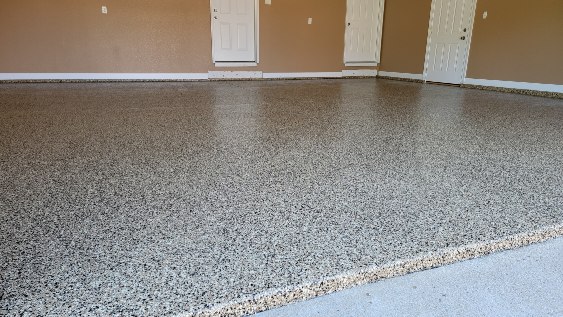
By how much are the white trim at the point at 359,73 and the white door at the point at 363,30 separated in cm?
20

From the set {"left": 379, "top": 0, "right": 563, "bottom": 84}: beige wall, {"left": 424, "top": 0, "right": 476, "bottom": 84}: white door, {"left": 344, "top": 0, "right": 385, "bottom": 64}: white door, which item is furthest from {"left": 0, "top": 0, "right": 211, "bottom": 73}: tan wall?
{"left": 379, "top": 0, "right": 563, "bottom": 84}: beige wall

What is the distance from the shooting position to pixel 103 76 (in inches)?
260

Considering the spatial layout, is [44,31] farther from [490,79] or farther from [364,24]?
[490,79]

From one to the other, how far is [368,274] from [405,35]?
26.0 ft

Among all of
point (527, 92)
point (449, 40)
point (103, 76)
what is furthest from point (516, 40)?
point (103, 76)

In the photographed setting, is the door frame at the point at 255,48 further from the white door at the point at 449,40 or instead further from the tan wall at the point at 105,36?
the white door at the point at 449,40

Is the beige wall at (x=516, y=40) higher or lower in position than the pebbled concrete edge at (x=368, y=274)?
higher

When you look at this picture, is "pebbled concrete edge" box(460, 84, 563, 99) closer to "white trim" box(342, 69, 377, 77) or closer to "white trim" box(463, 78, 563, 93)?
"white trim" box(463, 78, 563, 93)

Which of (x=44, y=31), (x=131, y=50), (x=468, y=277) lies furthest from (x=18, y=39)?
(x=468, y=277)

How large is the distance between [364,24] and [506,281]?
26.4ft

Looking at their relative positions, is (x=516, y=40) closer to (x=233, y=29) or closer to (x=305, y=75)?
(x=305, y=75)

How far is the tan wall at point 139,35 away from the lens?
19.9ft

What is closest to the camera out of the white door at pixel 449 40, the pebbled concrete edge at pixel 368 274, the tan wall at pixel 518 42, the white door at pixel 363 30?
the pebbled concrete edge at pixel 368 274

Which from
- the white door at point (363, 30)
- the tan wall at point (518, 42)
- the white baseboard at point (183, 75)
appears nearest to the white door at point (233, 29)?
the white baseboard at point (183, 75)
